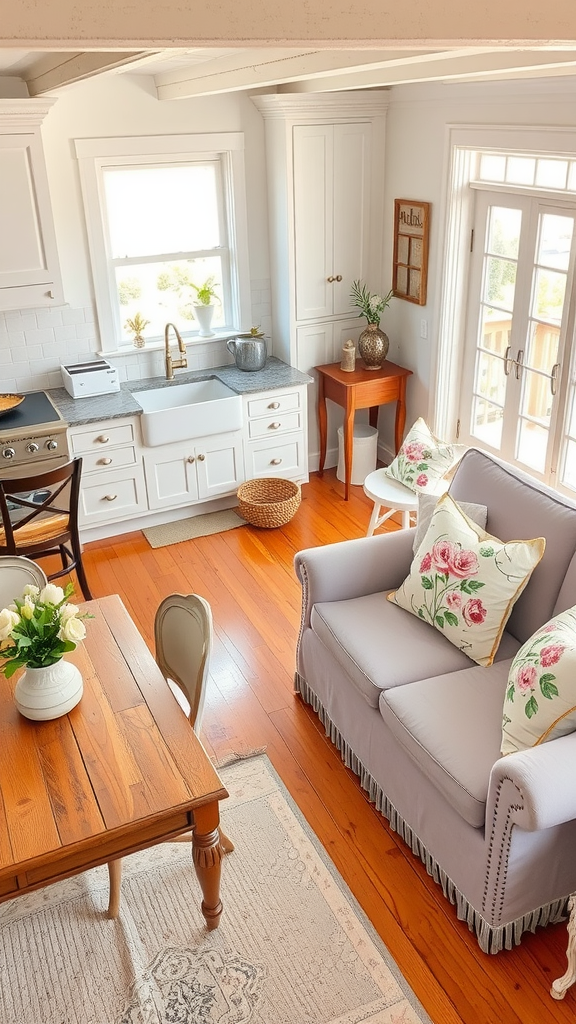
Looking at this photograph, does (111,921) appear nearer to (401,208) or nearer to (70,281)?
(70,281)

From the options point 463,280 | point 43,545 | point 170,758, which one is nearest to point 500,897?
point 170,758

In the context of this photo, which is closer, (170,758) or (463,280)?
(170,758)

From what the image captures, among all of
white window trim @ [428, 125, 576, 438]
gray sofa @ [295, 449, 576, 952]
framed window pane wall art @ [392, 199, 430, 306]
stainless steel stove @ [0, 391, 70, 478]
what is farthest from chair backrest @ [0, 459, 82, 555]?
framed window pane wall art @ [392, 199, 430, 306]

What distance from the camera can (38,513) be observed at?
3938 millimetres

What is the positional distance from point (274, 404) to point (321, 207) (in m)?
1.28

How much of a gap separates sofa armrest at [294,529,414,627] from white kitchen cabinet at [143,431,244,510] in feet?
5.82

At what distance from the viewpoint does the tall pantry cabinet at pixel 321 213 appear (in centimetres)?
483

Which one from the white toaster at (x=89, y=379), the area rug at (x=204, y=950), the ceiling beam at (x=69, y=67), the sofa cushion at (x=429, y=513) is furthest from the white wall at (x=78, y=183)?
the area rug at (x=204, y=950)

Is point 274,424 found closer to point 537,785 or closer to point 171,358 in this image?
point 171,358

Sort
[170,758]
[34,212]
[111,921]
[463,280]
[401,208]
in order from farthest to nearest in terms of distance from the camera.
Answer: [401,208], [463,280], [34,212], [111,921], [170,758]

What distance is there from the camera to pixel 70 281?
478 cm

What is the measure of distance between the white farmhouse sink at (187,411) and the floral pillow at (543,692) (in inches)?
110

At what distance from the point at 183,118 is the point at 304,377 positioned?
66.5 inches

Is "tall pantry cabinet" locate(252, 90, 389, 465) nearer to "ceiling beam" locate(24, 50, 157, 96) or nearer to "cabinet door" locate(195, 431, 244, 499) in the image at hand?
"cabinet door" locate(195, 431, 244, 499)
